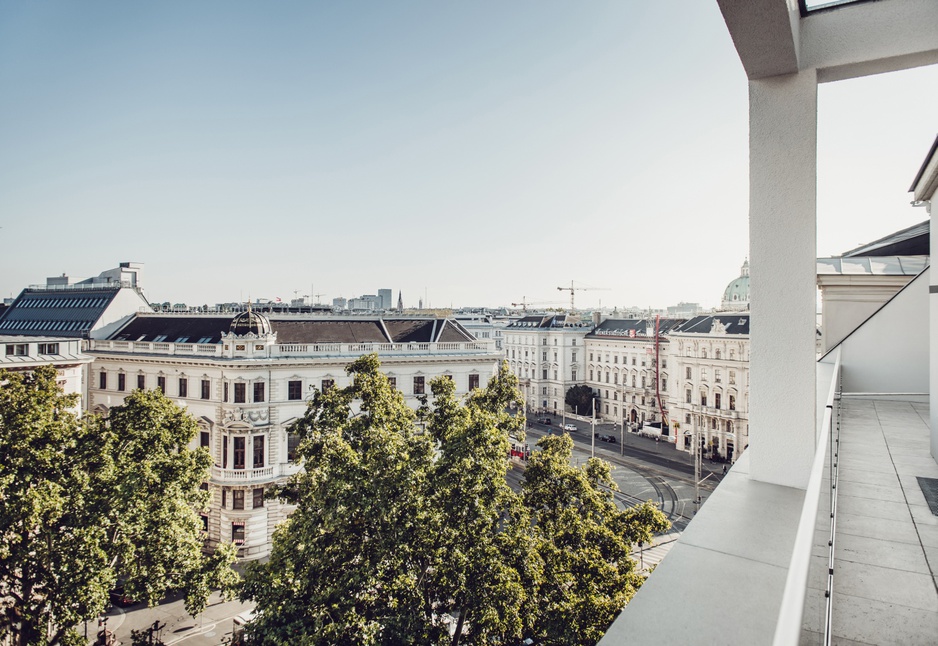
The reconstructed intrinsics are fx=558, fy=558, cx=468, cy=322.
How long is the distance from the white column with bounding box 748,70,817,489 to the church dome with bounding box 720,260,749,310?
70.1m

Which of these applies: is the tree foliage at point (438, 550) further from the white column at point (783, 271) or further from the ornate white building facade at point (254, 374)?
the ornate white building facade at point (254, 374)

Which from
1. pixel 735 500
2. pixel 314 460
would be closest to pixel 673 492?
pixel 314 460

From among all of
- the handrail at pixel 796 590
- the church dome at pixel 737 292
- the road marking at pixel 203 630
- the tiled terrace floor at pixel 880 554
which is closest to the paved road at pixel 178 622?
the road marking at pixel 203 630

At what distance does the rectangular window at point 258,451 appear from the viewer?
28.0m

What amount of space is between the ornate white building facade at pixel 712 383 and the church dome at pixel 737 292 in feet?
71.6

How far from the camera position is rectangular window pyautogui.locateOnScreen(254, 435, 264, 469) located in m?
28.0

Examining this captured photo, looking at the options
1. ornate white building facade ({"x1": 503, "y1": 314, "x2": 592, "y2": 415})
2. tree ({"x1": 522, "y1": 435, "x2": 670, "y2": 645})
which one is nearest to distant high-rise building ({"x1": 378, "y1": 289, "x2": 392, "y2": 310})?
ornate white building facade ({"x1": 503, "y1": 314, "x2": 592, "y2": 415})

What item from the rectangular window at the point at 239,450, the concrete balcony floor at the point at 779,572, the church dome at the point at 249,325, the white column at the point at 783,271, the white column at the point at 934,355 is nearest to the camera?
the concrete balcony floor at the point at 779,572

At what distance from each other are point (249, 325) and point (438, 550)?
21.6m

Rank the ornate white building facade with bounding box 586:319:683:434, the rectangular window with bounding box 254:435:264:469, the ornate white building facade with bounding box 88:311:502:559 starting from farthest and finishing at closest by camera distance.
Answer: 1. the ornate white building facade with bounding box 586:319:683:434
2. the rectangular window with bounding box 254:435:264:469
3. the ornate white building facade with bounding box 88:311:502:559

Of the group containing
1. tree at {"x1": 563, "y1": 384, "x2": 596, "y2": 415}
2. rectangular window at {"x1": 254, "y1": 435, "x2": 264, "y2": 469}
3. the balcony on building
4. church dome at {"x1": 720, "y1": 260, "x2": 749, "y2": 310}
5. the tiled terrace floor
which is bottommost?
tree at {"x1": 563, "y1": 384, "x2": 596, "y2": 415}

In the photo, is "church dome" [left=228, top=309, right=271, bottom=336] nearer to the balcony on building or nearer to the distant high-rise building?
the balcony on building

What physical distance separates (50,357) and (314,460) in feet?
68.6

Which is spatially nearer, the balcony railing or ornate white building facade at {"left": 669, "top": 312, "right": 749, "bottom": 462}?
the balcony railing
